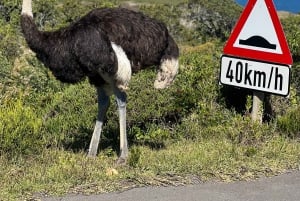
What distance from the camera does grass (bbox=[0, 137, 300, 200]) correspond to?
4.00 meters

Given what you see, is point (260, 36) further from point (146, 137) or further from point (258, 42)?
point (146, 137)

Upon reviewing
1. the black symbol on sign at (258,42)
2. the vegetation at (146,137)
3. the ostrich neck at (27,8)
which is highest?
the ostrich neck at (27,8)

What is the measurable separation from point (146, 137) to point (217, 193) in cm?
221

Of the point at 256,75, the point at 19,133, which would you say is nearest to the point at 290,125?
the point at 256,75

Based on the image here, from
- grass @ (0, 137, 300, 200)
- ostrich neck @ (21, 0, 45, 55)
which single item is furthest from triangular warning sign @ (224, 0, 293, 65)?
ostrich neck @ (21, 0, 45, 55)

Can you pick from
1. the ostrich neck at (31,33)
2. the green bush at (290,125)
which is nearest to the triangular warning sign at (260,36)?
the green bush at (290,125)

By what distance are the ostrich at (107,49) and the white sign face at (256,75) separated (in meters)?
0.53

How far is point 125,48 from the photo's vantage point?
4.76m

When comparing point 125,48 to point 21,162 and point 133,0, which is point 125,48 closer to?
point 21,162

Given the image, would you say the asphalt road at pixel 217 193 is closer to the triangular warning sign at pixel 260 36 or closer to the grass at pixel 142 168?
the grass at pixel 142 168

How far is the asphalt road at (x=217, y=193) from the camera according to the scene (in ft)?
12.6

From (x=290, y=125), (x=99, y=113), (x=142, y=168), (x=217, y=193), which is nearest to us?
(x=217, y=193)

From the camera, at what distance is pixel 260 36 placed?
16.8 feet

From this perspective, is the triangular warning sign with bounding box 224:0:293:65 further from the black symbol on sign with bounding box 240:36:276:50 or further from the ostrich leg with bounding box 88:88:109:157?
the ostrich leg with bounding box 88:88:109:157
